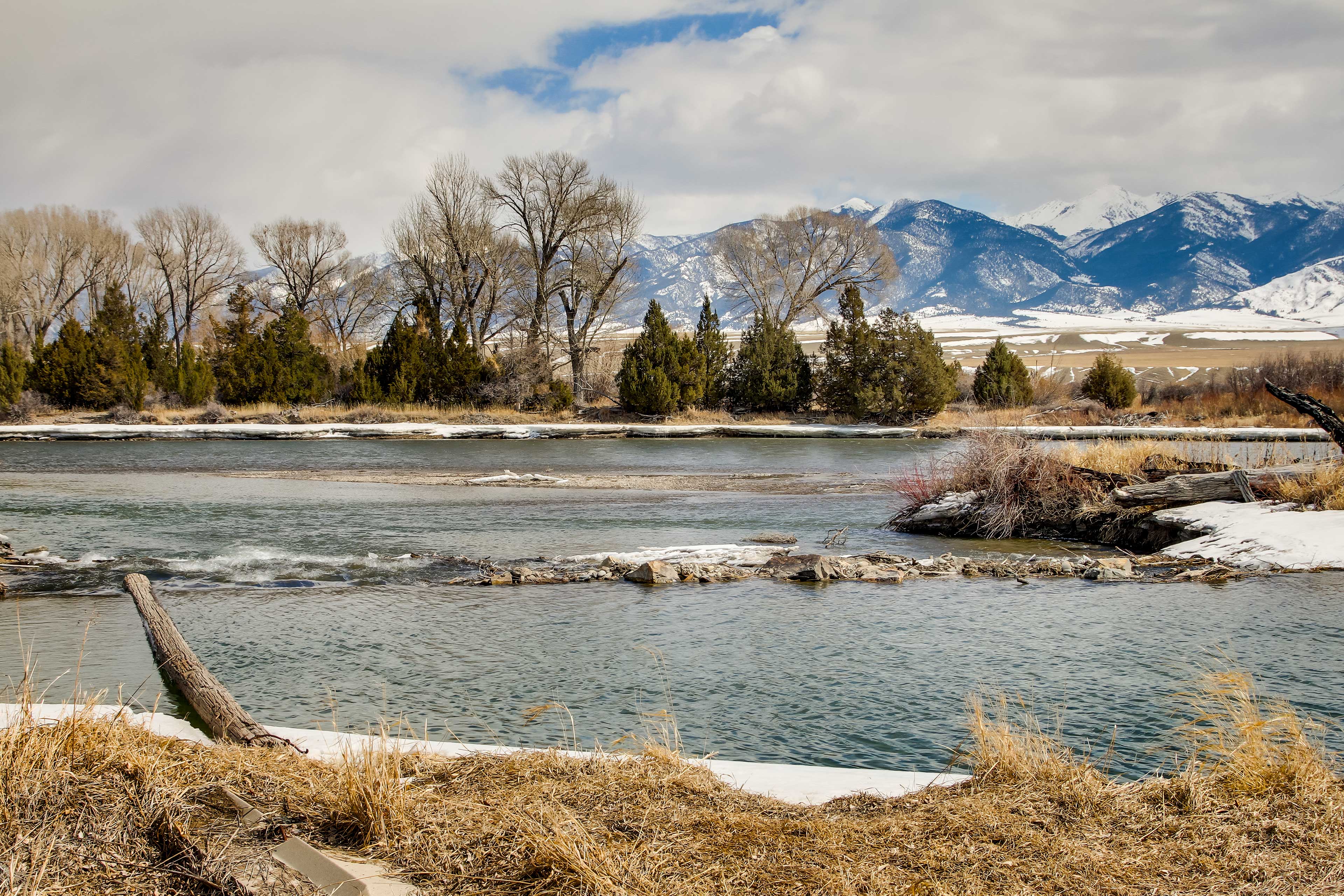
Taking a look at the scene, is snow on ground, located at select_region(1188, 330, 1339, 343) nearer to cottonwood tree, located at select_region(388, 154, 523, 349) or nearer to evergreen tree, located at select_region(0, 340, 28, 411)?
cottonwood tree, located at select_region(388, 154, 523, 349)

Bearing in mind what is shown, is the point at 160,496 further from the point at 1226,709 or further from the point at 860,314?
the point at 860,314

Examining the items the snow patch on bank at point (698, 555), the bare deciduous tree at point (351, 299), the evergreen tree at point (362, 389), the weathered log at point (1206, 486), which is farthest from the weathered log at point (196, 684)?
the bare deciduous tree at point (351, 299)

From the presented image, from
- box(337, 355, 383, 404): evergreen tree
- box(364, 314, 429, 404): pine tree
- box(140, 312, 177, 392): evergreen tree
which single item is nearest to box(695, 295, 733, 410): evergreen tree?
box(364, 314, 429, 404): pine tree

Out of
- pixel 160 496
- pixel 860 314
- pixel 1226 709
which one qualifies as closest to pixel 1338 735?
pixel 1226 709

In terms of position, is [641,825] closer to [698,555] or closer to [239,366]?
[698,555]

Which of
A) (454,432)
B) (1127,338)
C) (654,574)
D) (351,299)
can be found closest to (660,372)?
→ (454,432)

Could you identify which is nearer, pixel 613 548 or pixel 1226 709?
pixel 1226 709

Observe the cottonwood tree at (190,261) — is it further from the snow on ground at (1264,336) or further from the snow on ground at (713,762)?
the snow on ground at (1264,336)

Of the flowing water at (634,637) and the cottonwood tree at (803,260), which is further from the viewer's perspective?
the cottonwood tree at (803,260)

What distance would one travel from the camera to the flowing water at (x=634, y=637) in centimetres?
652

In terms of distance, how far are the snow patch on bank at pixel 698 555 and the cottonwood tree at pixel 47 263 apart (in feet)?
197

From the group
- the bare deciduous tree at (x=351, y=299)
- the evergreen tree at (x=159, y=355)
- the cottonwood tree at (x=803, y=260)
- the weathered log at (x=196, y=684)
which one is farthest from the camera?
the bare deciduous tree at (x=351, y=299)

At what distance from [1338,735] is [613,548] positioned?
9.24 meters

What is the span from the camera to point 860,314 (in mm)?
42125
